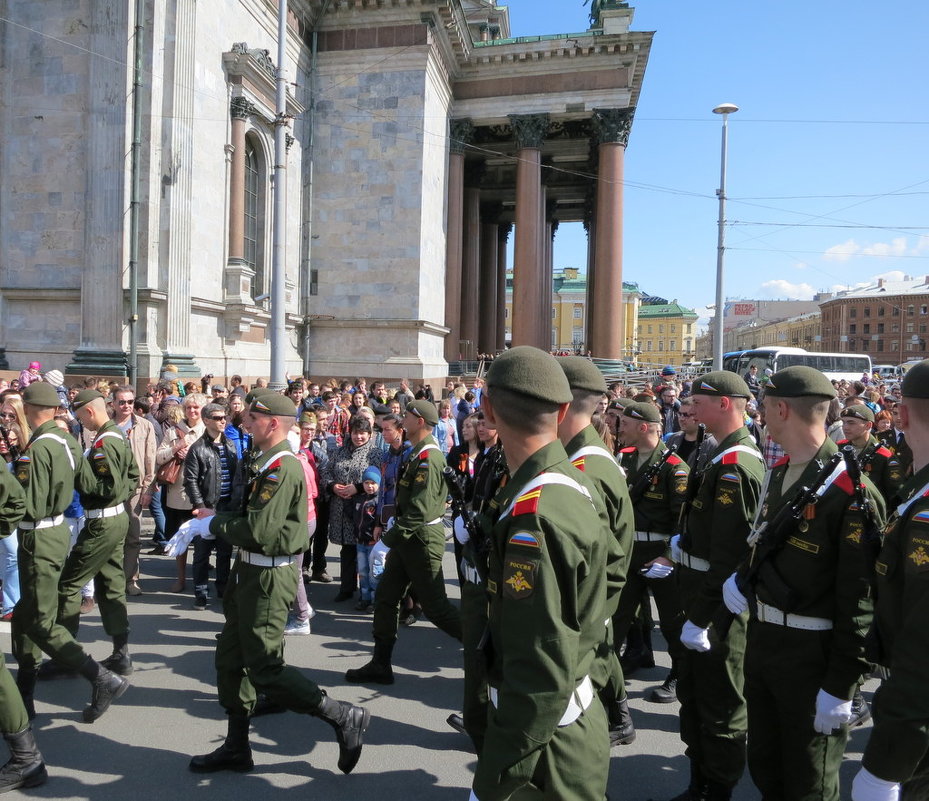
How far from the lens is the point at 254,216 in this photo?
19.0m

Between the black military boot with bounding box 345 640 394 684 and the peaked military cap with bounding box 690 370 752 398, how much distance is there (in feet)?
9.38

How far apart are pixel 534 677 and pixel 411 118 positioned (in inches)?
845

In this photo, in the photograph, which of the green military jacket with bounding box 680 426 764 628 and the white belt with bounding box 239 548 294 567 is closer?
the green military jacket with bounding box 680 426 764 628

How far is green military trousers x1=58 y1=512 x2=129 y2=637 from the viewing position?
4770 mm

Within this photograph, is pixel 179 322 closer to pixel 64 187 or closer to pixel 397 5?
pixel 64 187

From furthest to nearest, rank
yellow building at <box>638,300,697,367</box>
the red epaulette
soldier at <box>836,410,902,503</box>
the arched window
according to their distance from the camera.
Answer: yellow building at <box>638,300,697,367</box> < the arched window < soldier at <box>836,410,902,503</box> < the red epaulette

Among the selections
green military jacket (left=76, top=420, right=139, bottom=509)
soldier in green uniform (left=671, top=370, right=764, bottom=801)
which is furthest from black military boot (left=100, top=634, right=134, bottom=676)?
soldier in green uniform (left=671, top=370, right=764, bottom=801)

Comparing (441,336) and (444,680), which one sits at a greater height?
(441,336)

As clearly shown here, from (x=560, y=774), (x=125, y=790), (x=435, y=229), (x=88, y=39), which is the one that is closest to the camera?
(x=560, y=774)

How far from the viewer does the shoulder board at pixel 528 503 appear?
1.95 m

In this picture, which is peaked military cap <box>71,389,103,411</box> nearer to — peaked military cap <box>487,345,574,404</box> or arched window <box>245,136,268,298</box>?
peaked military cap <box>487,345,574,404</box>

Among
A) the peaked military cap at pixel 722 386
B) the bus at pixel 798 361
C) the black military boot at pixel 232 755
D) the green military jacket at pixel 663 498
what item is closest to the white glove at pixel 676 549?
the green military jacket at pixel 663 498

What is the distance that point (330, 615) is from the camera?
662 centimetres

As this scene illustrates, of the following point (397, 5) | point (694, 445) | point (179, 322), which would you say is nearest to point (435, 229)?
point (397, 5)
